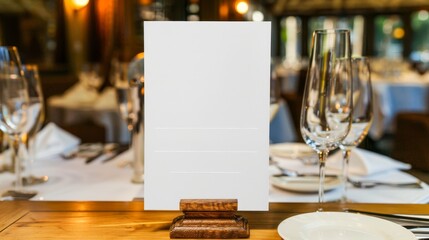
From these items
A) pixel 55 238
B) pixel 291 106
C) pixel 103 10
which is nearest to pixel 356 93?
pixel 55 238

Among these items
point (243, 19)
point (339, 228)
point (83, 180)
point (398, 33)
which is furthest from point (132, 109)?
point (398, 33)

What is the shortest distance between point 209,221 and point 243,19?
14.5 feet

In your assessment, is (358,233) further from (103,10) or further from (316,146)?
(103,10)

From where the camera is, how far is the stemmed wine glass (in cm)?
99

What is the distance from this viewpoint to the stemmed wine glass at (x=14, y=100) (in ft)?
3.24

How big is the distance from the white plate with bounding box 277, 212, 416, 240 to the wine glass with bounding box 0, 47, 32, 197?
2.02 ft

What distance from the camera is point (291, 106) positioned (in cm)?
483

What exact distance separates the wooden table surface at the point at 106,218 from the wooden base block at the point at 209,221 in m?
0.02

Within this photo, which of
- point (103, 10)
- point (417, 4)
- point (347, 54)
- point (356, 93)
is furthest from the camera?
point (417, 4)

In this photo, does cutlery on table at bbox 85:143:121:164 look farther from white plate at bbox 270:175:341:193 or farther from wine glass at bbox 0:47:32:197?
white plate at bbox 270:175:341:193

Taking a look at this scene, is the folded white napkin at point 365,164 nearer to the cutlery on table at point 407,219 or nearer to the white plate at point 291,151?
the white plate at point 291,151

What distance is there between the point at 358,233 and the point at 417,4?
13166 mm

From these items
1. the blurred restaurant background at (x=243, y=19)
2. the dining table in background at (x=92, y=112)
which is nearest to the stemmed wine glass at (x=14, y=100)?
the blurred restaurant background at (x=243, y=19)

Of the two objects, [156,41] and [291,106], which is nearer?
[156,41]
